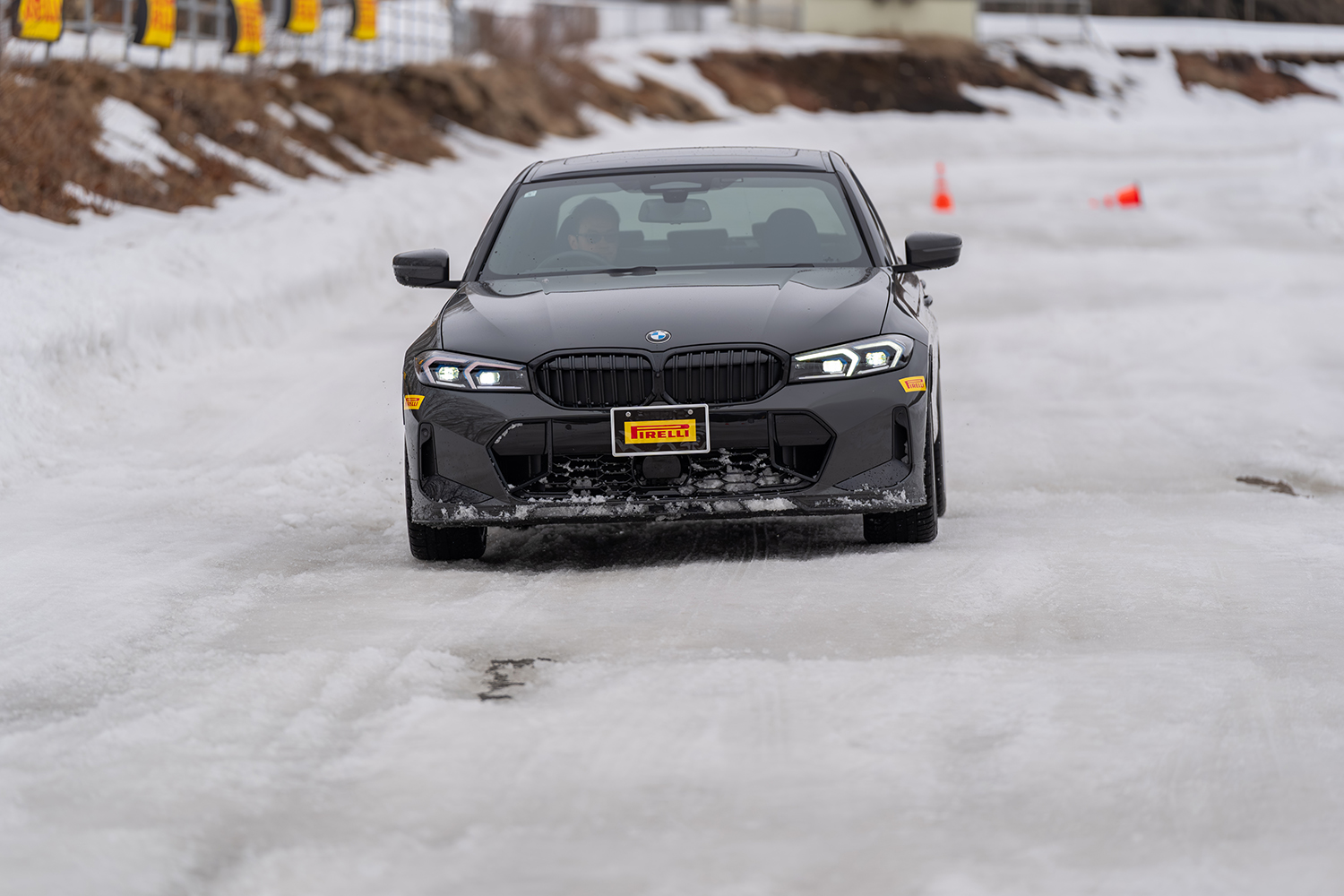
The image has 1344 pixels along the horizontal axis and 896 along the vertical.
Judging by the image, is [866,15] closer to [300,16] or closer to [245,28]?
[300,16]

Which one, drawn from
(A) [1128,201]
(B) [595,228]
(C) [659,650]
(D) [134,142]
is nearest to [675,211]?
(B) [595,228]

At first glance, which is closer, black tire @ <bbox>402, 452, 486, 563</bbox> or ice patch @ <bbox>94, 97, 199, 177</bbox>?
black tire @ <bbox>402, 452, 486, 563</bbox>

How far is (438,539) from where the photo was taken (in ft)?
20.6

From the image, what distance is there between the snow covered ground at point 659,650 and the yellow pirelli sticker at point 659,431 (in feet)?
1.54

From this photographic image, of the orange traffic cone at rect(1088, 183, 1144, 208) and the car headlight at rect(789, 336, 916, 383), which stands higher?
the car headlight at rect(789, 336, 916, 383)

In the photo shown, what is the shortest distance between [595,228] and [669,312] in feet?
4.00

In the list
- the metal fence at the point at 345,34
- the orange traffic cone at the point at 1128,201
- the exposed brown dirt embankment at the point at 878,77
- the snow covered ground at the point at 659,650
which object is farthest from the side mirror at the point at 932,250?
the exposed brown dirt embankment at the point at 878,77

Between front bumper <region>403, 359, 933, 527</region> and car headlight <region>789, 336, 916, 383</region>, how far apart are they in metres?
0.03

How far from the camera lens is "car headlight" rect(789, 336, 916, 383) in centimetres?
592

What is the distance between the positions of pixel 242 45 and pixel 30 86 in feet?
23.6

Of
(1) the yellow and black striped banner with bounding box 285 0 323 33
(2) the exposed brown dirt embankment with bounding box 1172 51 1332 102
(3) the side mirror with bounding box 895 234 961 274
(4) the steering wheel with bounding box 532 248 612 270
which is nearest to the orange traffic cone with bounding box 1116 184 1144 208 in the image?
(1) the yellow and black striped banner with bounding box 285 0 323 33

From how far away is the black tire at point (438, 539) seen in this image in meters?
6.25

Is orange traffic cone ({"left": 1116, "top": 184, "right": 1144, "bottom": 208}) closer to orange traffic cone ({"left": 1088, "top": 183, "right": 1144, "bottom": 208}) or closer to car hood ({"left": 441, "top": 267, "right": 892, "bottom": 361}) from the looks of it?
A: orange traffic cone ({"left": 1088, "top": 183, "right": 1144, "bottom": 208})

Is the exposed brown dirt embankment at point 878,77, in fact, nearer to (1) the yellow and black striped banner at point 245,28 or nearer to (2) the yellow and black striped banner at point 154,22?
Answer: (1) the yellow and black striped banner at point 245,28
